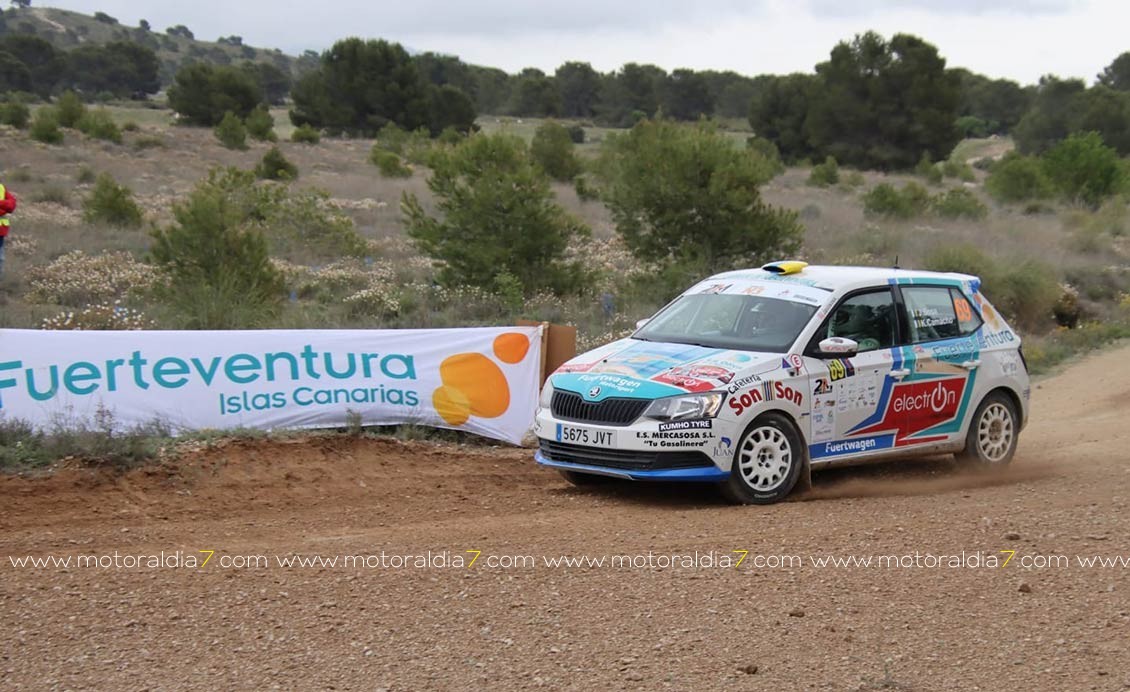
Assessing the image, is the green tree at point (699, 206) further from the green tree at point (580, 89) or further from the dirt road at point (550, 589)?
the green tree at point (580, 89)

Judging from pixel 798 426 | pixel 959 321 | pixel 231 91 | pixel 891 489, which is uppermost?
pixel 231 91

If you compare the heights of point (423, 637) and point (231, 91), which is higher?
point (231, 91)

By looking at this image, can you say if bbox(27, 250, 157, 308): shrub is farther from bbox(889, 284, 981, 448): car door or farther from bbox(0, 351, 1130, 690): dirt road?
bbox(889, 284, 981, 448): car door

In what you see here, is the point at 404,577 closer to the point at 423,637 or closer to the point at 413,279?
the point at 423,637

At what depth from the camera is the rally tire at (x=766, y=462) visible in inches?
328

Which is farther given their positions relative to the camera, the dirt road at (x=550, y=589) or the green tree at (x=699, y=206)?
the green tree at (x=699, y=206)

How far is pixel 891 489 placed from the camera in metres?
A: 9.25

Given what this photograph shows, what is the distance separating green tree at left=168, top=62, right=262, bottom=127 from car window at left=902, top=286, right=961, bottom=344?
57943 millimetres

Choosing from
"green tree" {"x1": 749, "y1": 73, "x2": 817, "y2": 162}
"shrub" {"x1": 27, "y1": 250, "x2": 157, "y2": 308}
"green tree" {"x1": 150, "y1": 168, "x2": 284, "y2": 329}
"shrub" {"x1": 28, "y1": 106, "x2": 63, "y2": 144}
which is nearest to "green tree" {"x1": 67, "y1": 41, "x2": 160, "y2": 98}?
"shrub" {"x1": 28, "y1": 106, "x2": 63, "y2": 144}

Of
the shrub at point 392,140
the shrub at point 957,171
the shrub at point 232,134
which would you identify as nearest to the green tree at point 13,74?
A: the shrub at point 392,140

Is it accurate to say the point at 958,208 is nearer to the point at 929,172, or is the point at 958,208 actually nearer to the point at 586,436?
the point at 929,172

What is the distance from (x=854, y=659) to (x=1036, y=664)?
0.76 m

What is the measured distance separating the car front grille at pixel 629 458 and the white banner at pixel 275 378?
2424 millimetres

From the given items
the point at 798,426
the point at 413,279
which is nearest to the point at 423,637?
the point at 798,426
